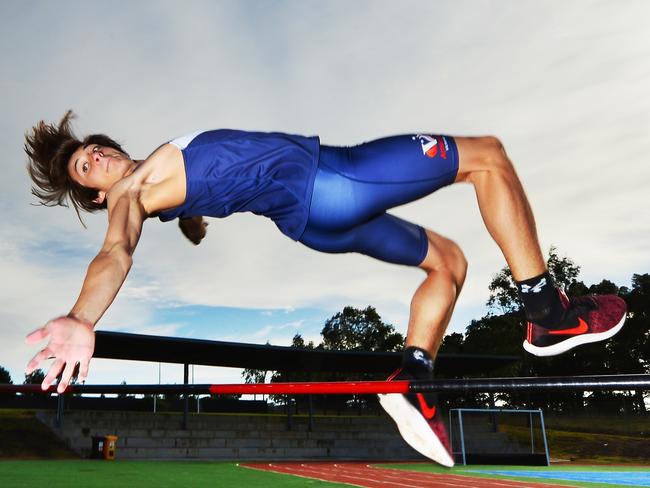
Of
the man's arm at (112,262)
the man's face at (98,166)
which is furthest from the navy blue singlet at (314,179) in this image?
the man's face at (98,166)

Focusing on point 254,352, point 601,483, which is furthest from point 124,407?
point 601,483

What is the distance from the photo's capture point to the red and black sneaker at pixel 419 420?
245 centimetres

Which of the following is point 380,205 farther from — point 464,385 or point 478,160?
point 464,385

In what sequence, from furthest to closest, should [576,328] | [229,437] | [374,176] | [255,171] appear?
[229,437]
[576,328]
[255,171]
[374,176]

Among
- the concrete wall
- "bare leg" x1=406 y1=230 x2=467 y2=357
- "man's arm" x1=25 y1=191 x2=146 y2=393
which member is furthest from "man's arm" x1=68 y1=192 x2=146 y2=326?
the concrete wall

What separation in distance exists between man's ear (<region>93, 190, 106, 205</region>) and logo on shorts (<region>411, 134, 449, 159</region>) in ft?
4.83

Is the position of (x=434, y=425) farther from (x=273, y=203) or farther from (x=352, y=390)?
(x=273, y=203)

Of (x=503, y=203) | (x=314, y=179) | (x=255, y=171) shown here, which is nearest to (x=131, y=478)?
(x=255, y=171)

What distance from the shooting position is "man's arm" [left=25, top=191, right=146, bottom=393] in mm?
1731

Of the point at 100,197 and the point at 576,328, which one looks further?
the point at 100,197

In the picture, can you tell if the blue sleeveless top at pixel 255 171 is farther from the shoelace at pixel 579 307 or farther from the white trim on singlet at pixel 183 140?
the shoelace at pixel 579 307

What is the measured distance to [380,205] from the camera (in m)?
2.34

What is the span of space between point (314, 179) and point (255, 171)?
0.23 metres

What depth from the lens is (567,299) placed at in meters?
2.60
